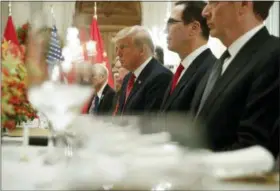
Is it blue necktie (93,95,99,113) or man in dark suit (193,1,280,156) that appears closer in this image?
man in dark suit (193,1,280,156)

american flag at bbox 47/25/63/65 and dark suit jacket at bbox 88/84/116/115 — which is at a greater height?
american flag at bbox 47/25/63/65

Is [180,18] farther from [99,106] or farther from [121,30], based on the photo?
[99,106]

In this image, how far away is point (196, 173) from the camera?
→ 79 cm

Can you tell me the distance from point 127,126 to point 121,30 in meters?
0.20

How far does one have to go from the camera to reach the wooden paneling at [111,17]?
88 centimetres

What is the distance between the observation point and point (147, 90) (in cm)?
89

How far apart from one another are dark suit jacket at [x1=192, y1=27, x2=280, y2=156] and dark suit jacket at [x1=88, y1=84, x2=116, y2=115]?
0.19m

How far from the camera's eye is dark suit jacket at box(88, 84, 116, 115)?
88 centimetres

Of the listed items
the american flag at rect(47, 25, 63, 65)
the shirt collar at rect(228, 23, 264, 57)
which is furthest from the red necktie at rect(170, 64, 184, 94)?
the american flag at rect(47, 25, 63, 65)

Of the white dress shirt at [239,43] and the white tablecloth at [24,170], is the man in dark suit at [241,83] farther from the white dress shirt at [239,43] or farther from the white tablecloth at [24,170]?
the white tablecloth at [24,170]

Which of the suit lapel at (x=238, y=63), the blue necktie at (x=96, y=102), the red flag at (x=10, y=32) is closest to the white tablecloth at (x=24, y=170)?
the blue necktie at (x=96, y=102)

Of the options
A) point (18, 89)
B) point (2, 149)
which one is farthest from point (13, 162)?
point (18, 89)

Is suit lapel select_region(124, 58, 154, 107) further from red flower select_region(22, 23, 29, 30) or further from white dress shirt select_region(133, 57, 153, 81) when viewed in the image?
red flower select_region(22, 23, 29, 30)

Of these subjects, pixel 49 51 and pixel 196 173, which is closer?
pixel 196 173
